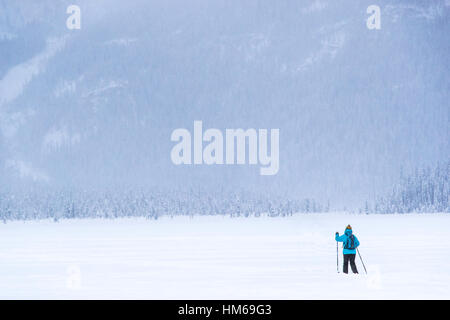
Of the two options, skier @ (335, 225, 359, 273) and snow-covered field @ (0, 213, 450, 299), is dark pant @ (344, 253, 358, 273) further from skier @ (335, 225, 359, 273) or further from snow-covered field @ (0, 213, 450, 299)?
snow-covered field @ (0, 213, 450, 299)

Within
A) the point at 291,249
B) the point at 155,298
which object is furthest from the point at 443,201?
the point at 155,298

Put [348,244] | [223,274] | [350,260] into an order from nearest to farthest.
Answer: [348,244]
[350,260]
[223,274]

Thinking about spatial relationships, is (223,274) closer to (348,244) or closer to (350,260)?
(350,260)

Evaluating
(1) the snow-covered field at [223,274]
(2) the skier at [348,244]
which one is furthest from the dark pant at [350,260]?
(1) the snow-covered field at [223,274]

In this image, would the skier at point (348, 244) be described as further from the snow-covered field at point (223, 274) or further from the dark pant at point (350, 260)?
the snow-covered field at point (223, 274)

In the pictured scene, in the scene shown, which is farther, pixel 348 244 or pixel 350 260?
pixel 350 260

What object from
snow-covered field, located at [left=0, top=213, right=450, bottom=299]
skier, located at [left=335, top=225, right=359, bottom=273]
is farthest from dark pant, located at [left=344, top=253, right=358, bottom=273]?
snow-covered field, located at [left=0, top=213, right=450, bottom=299]

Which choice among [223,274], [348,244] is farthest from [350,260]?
[223,274]

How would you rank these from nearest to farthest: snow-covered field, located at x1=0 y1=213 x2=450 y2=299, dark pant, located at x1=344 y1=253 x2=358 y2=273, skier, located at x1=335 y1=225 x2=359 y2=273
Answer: snow-covered field, located at x1=0 y1=213 x2=450 y2=299
skier, located at x1=335 y1=225 x2=359 y2=273
dark pant, located at x1=344 y1=253 x2=358 y2=273

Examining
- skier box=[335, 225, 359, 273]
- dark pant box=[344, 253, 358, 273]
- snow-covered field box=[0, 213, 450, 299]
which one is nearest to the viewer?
snow-covered field box=[0, 213, 450, 299]
